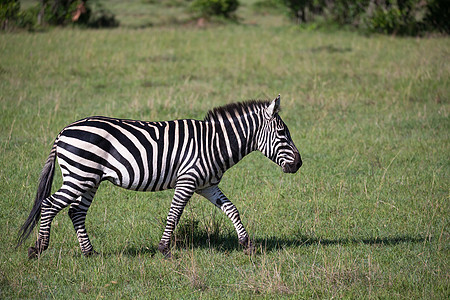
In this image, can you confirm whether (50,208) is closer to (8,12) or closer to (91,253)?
(91,253)

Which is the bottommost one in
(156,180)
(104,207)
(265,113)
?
(104,207)

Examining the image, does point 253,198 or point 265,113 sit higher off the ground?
point 265,113

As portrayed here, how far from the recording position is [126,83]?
15.2m

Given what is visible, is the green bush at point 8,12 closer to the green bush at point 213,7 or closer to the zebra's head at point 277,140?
the green bush at point 213,7

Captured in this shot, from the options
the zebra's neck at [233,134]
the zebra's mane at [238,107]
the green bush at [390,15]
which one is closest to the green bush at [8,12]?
the green bush at [390,15]

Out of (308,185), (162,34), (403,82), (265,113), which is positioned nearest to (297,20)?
(162,34)

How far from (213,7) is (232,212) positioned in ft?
73.3

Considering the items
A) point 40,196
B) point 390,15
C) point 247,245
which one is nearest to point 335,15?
point 390,15

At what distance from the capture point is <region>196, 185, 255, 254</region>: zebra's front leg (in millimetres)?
6168

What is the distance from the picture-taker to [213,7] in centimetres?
2706

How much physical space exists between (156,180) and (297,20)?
22.0 metres

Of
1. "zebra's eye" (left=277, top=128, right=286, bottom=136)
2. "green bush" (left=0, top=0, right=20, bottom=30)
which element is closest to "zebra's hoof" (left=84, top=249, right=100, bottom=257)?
"zebra's eye" (left=277, top=128, right=286, bottom=136)

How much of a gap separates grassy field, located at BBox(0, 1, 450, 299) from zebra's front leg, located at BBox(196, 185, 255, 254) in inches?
6.4

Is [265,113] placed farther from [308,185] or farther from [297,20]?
[297,20]
